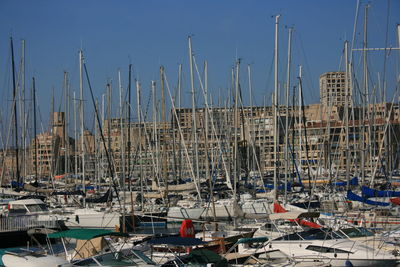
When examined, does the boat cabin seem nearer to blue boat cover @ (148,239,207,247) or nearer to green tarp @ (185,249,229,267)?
blue boat cover @ (148,239,207,247)

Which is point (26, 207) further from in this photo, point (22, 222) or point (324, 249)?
point (324, 249)

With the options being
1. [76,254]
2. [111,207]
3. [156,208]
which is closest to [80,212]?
[111,207]

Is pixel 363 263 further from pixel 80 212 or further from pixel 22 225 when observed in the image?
pixel 80 212

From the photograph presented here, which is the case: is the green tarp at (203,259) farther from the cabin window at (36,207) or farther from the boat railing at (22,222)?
the cabin window at (36,207)

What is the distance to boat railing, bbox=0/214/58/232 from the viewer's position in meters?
35.3

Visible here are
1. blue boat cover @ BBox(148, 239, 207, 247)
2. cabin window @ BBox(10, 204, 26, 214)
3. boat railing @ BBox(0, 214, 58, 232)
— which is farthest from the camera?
cabin window @ BBox(10, 204, 26, 214)

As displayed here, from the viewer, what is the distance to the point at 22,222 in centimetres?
3619

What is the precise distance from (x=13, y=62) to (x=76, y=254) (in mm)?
27872

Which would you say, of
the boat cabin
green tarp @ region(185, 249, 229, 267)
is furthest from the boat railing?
green tarp @ region(185, 249, 229, 267)

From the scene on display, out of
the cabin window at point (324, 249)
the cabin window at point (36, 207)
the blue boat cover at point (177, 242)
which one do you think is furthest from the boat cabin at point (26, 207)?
the cabin window at point (324, 249)

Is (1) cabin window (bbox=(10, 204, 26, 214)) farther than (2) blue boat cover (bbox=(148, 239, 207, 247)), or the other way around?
(1) cabin window (bbox=(10, 204, 26, 214))

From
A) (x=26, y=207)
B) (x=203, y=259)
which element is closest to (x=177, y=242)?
(x=203, y=259)

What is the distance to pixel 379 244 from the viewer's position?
25172mm

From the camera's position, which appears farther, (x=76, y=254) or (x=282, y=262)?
(x=76, y=254)
